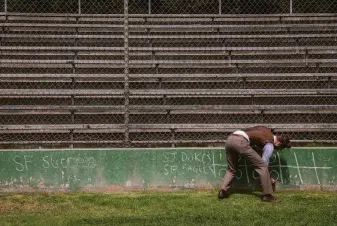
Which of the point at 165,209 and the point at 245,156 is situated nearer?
Result: the point at 165,209

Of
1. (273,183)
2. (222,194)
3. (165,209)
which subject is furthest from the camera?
(273,183)

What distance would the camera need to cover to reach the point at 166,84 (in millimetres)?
10750

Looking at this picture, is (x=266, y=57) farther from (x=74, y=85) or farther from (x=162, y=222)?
(x=162, y=222)

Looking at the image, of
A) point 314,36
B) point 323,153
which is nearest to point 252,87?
point 314,36

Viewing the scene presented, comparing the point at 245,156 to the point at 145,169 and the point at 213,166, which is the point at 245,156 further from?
the point at 145,169

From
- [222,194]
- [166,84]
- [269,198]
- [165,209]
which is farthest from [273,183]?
[166,84]

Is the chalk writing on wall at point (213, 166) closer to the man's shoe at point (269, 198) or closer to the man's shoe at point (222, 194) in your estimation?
the man's shoe at point (222, 194)

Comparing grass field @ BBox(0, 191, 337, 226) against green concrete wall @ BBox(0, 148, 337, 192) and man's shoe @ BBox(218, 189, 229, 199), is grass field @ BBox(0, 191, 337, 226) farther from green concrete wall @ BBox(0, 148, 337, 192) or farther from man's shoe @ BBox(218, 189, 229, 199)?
green concrete wall @ BBox(0, 148, 337, 192)

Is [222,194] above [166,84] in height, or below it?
below

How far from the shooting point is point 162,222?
242 inches

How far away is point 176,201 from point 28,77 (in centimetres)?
467

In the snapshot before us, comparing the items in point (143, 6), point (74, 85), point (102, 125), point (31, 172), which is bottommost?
point (31, 172)

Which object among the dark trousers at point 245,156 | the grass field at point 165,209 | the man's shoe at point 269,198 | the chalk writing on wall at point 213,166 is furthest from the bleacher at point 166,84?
the man's shoe at point 269,198

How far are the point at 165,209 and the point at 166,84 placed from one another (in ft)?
13.9
